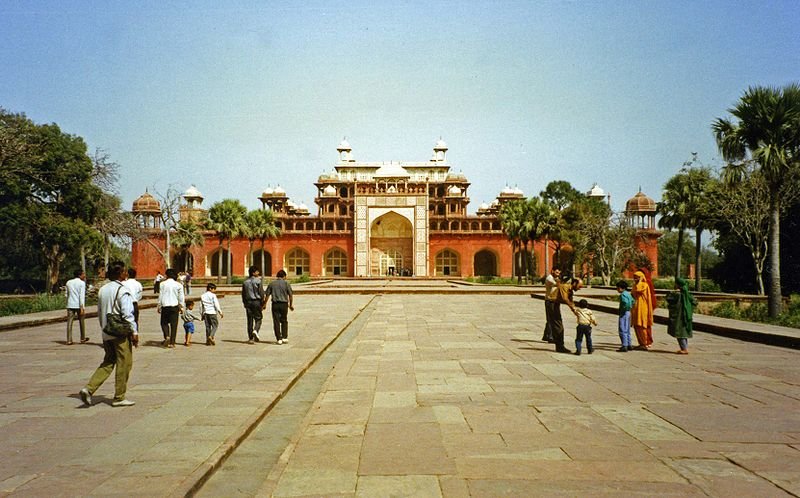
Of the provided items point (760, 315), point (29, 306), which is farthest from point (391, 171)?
point (760, 315)

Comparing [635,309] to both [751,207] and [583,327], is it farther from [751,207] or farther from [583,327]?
[751,207]

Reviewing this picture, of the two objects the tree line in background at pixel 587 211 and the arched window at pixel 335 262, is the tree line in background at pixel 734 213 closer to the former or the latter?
the tree line in background at pixel 587 211

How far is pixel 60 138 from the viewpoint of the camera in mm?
33500

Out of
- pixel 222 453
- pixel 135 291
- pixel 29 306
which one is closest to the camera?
pixel 222 453

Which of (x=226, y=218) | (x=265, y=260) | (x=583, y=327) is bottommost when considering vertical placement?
(x=583, y=327)

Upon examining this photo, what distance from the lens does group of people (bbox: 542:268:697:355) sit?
9.95 m

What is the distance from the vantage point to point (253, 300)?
11.2 m

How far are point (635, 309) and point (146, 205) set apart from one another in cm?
5240

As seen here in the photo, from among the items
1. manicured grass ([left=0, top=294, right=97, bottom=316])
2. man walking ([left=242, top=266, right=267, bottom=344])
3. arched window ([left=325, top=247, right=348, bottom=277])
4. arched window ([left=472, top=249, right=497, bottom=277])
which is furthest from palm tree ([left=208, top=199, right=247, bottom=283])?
man walking ([left=242, top=266, right=267, bottom=344])

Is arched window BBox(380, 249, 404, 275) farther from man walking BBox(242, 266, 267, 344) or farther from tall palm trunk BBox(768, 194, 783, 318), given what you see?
man walking BBox(242, 266, 267, 344)

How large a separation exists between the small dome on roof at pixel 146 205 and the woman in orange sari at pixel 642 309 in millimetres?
51215

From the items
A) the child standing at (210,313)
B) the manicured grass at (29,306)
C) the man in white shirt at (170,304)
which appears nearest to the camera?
the man in white shirt at (170,304)

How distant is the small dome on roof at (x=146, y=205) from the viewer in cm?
5456

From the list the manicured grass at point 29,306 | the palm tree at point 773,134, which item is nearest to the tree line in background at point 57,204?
the manicured grass at point 29,306
